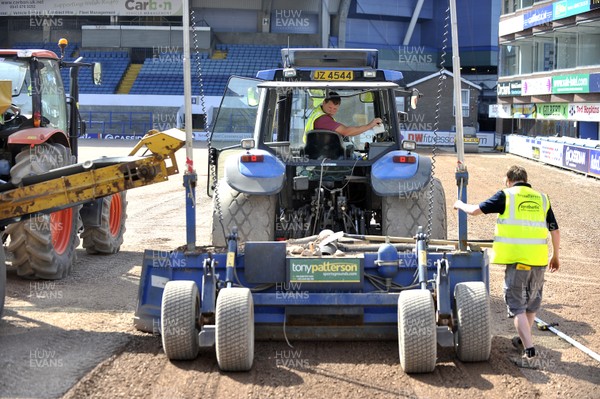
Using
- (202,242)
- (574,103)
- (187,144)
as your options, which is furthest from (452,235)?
(574,103)

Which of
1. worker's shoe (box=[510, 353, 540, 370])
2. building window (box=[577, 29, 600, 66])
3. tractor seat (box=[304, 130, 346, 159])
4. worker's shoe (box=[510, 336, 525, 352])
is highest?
building window (box=[577, 29, 600, 66])

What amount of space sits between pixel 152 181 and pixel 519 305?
3.10 metres

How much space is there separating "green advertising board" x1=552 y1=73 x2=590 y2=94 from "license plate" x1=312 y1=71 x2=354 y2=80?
2987 centimetres

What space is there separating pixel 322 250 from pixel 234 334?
115 cm

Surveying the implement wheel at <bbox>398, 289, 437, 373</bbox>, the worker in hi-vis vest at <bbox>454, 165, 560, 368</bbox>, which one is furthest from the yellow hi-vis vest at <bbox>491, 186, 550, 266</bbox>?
the implement wheel at <bbox>398, 289, 437, 373</bbox>

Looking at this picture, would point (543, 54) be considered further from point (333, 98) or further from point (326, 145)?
point (326, 145)

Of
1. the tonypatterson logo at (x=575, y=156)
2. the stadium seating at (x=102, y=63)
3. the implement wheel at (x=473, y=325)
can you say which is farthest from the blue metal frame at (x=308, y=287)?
the stadium seating at (x=102, y=63)

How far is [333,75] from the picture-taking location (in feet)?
27.8

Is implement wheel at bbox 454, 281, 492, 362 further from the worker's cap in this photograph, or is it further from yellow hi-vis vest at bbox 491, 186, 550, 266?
the worker's cap

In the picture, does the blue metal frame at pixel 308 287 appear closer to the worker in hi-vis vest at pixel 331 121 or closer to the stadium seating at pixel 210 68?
the worker in hi-vis vest at pixel 331 121

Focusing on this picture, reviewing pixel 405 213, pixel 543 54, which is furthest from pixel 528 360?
pixel 543 54

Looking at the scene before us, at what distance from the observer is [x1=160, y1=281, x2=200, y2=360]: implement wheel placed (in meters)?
6.42

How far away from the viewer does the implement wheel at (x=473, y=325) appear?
21.0ft

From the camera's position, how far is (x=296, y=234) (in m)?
8.36
